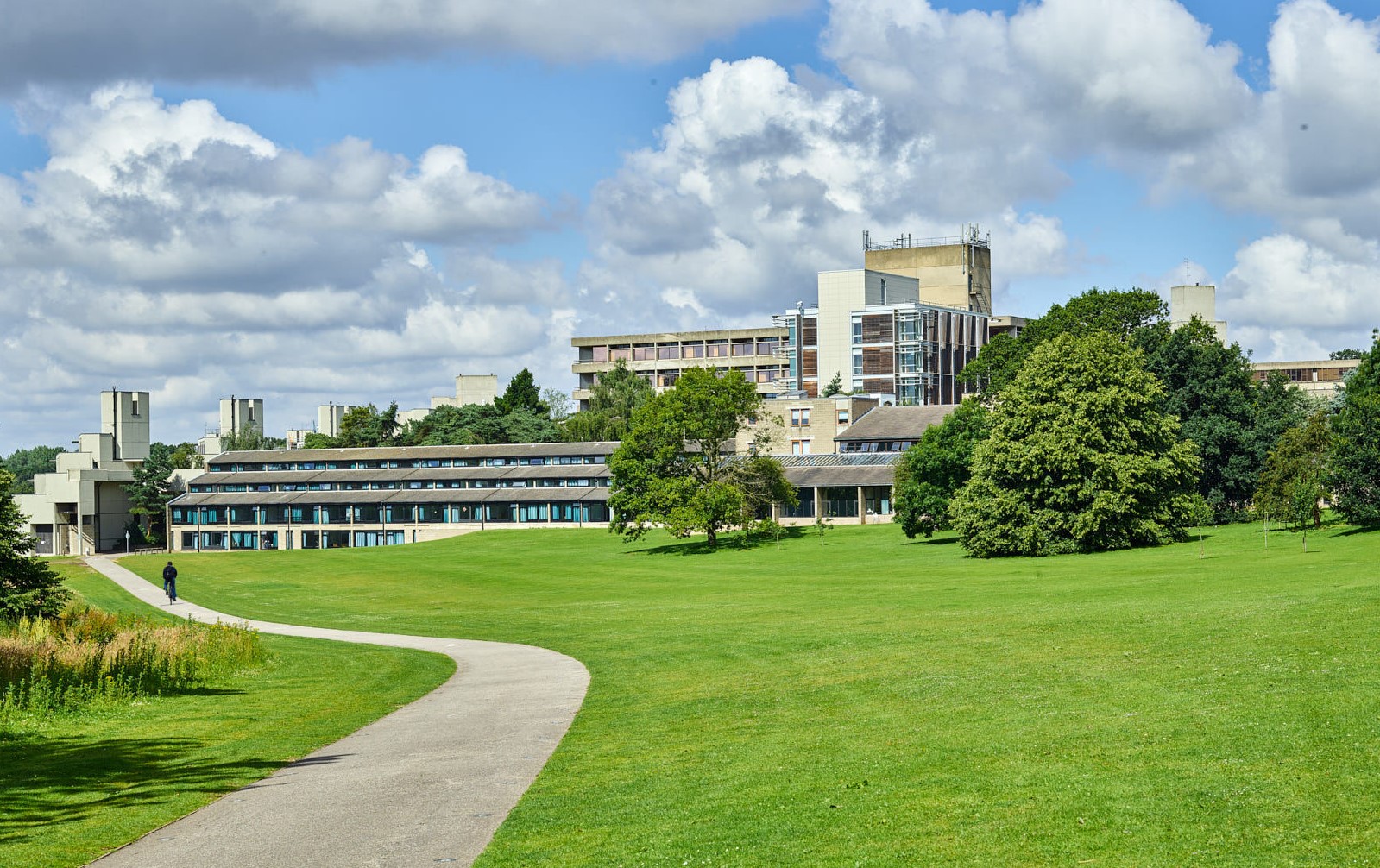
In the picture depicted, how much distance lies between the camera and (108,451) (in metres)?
139

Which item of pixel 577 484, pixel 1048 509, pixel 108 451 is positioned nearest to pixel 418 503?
pixel 577 484

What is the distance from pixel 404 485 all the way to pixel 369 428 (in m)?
42.5

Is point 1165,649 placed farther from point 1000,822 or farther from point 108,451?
point 108,451

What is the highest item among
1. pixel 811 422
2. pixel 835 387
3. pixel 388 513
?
pixel 835 387

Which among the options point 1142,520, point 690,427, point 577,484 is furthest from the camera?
point 577,484

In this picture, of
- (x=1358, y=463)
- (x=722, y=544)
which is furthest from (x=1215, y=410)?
(x=722, y=544)

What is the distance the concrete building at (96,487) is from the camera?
5187 inches

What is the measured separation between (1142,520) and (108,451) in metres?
108

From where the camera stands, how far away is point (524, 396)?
7057 inches

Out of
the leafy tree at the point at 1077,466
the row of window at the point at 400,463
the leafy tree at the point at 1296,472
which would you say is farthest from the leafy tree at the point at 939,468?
the row of window at the point at 400,463

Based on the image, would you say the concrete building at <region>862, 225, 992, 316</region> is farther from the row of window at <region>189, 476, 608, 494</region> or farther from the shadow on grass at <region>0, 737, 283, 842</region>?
the shadow on grass at <region>0, 737, 283, 842</region>

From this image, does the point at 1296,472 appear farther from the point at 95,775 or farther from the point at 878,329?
the point at 878,329

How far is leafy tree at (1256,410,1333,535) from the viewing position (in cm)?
6632

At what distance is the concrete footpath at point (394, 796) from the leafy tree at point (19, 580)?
57.2 ft
